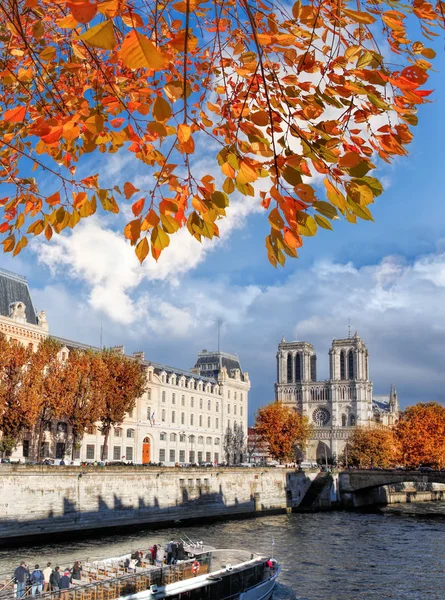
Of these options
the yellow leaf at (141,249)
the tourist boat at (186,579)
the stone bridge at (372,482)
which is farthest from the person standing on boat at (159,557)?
the stone bridge at (372,482)

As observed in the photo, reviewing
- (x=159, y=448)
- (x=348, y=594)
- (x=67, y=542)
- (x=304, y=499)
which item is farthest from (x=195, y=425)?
(x=348, y=594)

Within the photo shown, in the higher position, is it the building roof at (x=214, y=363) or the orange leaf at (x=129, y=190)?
the building roof at (x=214, y=363)

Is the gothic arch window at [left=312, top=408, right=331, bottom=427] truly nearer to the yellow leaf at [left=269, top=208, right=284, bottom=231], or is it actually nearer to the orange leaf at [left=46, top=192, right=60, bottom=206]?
the orange leaf at [left=46, top=192, right=60, bottom=206]

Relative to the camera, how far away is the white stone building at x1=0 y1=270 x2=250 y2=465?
2874 inches

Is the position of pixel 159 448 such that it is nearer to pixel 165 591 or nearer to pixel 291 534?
pixel 291 534

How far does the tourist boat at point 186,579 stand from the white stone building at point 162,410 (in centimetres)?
3280

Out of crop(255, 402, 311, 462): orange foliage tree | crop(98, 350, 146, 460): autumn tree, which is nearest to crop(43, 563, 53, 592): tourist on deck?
crop(98, 350, 146, 460): autumn tree

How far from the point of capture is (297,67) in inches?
256

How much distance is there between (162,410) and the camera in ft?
312

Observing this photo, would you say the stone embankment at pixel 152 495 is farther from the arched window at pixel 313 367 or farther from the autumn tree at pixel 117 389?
the arched window at pixel 313 367

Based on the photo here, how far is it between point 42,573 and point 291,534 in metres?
31.7

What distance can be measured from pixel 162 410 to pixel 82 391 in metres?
29.8

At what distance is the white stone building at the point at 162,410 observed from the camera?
7300cm

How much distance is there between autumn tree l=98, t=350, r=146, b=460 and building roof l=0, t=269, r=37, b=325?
10.4 m
